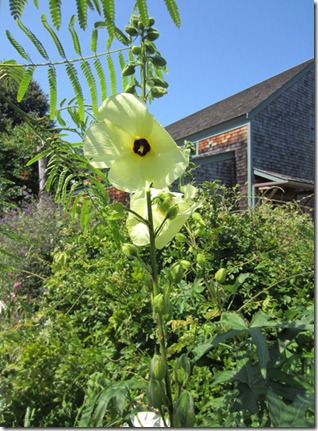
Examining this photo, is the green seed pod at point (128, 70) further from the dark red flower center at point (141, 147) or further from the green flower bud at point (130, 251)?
the green flower bud at point (130, 251)

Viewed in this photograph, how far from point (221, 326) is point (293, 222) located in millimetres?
1395

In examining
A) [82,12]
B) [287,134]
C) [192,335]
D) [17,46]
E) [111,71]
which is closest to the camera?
[82,12]

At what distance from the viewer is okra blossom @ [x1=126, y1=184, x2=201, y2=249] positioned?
1.89 feet

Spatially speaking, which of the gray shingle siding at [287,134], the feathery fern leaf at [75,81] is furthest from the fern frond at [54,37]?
the gray shingle siding at [287,134]

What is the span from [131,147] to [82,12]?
18 cm

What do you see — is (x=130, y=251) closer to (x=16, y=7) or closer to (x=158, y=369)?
(x=158, y=369)

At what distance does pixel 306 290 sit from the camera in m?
1.37

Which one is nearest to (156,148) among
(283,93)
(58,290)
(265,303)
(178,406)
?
(178,406)

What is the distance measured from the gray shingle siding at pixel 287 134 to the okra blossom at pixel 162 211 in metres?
6.20

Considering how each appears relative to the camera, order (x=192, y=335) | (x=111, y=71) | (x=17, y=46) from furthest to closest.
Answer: (x=192, y=335) < (x=111, y=71) < (x=17, y=46)

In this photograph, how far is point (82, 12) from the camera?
1.54 feet

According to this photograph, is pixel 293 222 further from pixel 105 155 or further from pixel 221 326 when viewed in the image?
pixel 105 155

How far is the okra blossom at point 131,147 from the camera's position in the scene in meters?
0.51

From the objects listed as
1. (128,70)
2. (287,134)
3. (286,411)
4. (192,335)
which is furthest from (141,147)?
(287,134)
